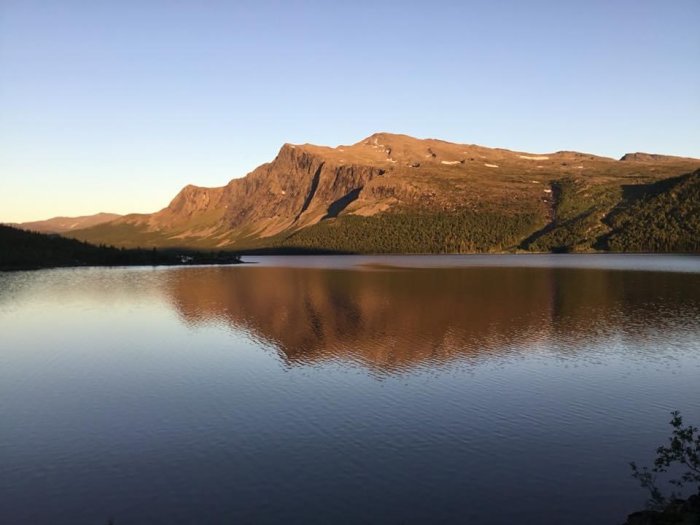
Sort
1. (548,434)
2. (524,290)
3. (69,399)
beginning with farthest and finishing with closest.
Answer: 1. (524,290)
2. (69,399)
3. (548,434)

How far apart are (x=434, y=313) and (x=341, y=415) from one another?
2046 inches

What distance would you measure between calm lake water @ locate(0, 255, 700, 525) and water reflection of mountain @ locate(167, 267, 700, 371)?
0.68m

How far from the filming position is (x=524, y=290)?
123688mm

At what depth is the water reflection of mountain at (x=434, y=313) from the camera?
62750 millimetres

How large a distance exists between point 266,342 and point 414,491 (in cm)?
4304

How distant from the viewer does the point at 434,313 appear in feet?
289

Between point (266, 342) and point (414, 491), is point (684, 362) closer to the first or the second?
point (414, 491)

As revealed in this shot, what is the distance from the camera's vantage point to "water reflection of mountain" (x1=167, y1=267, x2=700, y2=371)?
62.8m

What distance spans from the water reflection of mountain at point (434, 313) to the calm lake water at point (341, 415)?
2.23ft

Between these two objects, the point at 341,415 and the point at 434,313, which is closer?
the point at 341,415

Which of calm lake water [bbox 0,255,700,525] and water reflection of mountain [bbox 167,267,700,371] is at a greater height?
water reflection of mountain [bbox 167,267,700,371]

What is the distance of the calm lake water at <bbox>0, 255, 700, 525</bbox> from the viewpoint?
84.1 feet

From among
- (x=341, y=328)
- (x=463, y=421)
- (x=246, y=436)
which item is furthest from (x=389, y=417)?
(x=341, y=328)

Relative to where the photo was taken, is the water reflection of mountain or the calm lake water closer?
the calm lake water
